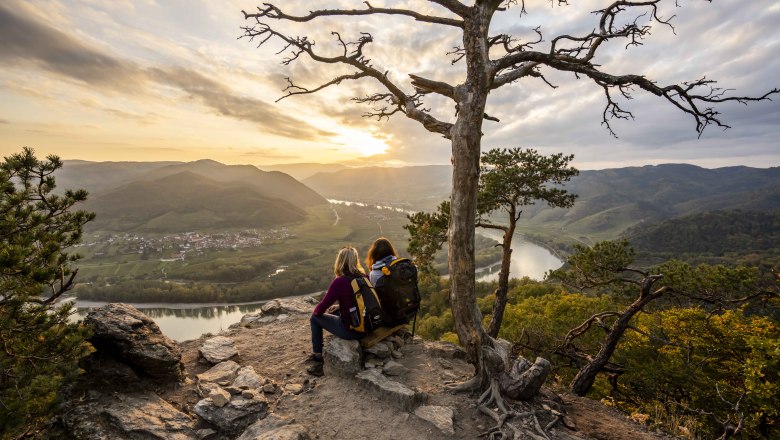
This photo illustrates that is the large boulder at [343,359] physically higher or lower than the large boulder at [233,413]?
higher

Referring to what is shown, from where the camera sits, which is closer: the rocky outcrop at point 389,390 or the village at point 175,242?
the rocky outcrop at point 389,390

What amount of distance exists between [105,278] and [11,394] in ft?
362

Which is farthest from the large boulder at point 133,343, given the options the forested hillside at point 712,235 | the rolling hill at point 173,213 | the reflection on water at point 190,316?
the rolling hill at point 173,213

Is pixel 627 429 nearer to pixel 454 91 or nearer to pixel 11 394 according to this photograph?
pixel 454 91

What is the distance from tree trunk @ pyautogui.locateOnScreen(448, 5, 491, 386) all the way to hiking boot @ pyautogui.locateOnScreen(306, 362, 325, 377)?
279 centimetres

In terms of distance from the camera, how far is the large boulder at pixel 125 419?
441 cm

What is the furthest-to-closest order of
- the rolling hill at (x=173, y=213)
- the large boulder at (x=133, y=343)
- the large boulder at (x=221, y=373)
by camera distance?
the rolling hill at (x=173, y=213) < the large boulder at (x=221, y=373) < the large boulder at (x=133, y=343)

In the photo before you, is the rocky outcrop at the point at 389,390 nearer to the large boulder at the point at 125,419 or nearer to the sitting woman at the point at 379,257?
the sitting woman at the point at 379,257

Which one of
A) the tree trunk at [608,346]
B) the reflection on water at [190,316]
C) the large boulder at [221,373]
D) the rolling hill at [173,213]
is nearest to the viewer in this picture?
the large boulder at [221,373]

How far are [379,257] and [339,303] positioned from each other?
45.9 inches

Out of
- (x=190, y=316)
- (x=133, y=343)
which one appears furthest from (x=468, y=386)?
(x=190, y=316)

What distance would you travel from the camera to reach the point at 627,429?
542 cm

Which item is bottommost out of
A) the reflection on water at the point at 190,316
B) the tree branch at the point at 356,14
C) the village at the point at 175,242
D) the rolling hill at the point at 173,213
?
the reflection on water at the point at 190,316

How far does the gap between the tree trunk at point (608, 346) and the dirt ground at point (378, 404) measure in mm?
2804
